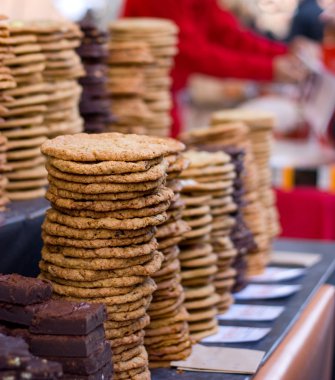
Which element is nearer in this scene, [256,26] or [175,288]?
[175,288]

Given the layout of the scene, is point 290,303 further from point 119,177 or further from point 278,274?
point 119,177

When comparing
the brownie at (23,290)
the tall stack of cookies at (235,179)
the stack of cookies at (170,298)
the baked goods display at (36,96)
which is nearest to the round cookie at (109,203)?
the brownie at (23,290)

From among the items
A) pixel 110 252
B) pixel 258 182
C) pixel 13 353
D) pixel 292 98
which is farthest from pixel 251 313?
pixel 292 98

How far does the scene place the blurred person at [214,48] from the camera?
548 cm

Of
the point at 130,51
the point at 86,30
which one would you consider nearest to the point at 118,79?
the point at 130,51

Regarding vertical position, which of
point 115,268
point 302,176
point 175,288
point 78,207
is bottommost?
point 302,176

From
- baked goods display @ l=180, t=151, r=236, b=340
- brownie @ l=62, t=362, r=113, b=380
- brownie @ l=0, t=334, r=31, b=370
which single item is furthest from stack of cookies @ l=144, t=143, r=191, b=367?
brownie @ l=0, t=334, r=31, b=370

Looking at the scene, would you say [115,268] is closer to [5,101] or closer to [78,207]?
[78,207]

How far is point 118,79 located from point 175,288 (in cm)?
147

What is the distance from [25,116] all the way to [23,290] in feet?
3.36

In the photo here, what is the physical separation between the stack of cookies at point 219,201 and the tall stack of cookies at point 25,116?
19.3 inches

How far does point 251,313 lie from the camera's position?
10.6 feet

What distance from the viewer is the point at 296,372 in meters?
2.84

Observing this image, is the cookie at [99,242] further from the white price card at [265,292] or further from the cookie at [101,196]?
the white price card at [265,292]
